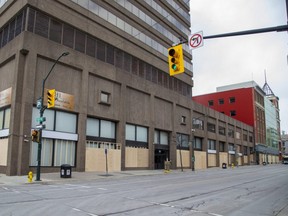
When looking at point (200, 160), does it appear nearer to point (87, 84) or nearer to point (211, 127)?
point (211, 127)

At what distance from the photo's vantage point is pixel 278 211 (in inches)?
430

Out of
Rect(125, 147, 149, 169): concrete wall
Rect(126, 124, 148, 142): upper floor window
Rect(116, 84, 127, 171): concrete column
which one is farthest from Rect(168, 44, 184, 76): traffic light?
Rect(126, 124, 148, 142): upper floor window

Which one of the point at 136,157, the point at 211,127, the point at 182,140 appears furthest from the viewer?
the point at 211,127

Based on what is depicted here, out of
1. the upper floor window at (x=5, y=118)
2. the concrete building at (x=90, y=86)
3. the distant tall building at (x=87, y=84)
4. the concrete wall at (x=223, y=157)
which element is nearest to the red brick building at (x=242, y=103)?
the concrete wall at (x=223, y=157)

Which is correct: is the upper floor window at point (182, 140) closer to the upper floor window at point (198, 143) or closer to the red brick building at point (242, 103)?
the upper floor window at point (198, 143)

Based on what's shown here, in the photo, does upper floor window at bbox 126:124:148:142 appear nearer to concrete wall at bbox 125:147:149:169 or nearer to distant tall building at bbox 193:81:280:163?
concrete wall at bbox 125:147:149:169

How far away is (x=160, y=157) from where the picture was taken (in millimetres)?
47375

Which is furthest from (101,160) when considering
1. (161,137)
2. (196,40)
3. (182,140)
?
(196,40)

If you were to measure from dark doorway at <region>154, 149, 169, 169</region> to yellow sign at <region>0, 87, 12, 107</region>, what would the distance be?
23.9 m

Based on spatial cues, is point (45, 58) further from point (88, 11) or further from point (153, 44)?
point (153, 44)

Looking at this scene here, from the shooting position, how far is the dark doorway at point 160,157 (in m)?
46.2

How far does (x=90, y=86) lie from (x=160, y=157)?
18.4 m

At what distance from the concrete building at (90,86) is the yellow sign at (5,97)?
10 centimetres

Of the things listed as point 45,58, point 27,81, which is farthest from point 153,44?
point 27,81
